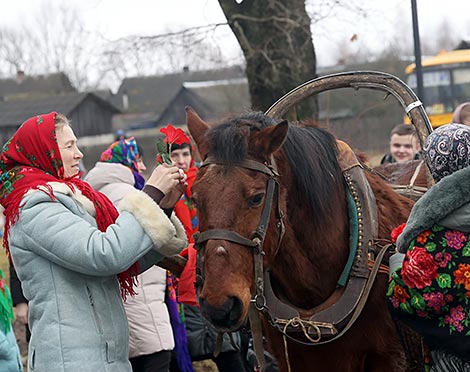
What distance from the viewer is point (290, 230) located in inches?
131

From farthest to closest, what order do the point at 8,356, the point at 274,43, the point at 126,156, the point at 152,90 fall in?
1. the point at 152,90
2. the point at 274,43
3. the point at 126,156
4. the point at 8,356

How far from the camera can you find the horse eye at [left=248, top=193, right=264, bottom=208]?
304 centimetres

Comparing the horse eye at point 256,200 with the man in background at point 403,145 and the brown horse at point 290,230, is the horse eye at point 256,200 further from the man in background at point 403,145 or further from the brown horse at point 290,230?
the man in background at point 403,145

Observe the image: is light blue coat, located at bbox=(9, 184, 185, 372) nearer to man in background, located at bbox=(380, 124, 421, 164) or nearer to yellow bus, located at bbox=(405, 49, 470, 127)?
man in background, located at bbox=(380, 124, 421, 164)

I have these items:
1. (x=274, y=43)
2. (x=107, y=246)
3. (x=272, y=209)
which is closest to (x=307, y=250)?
(x=272, y=209)

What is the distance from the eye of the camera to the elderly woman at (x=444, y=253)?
111 inches

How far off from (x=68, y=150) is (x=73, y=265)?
52 centimetres

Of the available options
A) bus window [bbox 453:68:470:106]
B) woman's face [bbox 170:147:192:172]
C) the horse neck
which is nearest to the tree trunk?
woman's face [bbox 170:147:192:172]

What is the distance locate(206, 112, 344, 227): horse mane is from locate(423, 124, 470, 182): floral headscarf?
22.7 inches

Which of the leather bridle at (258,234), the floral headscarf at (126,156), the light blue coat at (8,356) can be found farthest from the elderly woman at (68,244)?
the floral headscarf at (126,156)

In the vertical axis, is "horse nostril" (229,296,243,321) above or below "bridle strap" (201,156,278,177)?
below

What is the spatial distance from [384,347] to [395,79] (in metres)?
1.33

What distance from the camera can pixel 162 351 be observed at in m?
4.86

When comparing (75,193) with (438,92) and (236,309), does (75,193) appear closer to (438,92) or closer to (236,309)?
(236,309)
